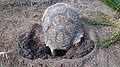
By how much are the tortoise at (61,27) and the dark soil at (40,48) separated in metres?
0.07

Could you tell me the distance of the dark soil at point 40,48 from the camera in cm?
312

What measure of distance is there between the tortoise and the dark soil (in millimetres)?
73

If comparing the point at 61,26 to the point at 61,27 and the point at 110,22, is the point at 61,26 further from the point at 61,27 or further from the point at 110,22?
the point at 110,22

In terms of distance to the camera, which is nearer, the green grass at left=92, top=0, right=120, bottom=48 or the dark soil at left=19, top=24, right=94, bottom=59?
the dark soil at left=19, top=24, right=94, bottom=59

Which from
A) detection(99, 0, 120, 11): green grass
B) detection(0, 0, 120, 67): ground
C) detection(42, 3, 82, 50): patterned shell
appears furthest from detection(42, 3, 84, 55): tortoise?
detection(99, 0, 120, 11): green grass

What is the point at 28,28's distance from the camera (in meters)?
3.44

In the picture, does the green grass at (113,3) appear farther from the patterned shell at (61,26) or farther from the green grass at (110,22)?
the patterned shell at (61,26)

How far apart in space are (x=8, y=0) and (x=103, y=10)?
112cm

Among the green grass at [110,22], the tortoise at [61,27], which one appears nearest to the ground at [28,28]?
the green grass at [110,22]

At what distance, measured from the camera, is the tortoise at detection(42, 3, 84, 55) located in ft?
10.0

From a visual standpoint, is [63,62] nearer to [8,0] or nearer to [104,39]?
[104,39]

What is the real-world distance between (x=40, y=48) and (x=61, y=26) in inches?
13.5

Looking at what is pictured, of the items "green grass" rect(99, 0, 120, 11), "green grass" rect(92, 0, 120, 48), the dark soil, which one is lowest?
the dark soil

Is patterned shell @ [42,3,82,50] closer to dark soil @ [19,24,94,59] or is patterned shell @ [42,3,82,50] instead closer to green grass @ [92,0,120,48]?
dark soil @ [19,24,94,59]
